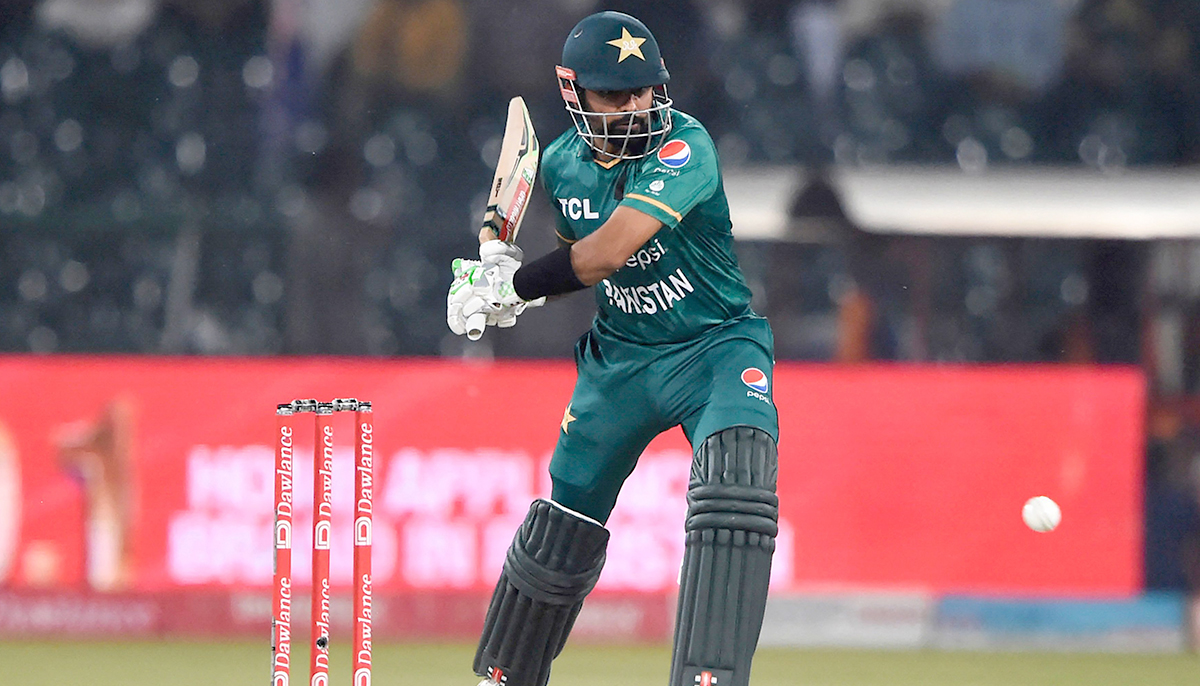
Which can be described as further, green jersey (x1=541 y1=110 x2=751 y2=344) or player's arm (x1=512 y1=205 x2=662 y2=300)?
green jersey (x1=541 y1=110 x2=751 y2=344)

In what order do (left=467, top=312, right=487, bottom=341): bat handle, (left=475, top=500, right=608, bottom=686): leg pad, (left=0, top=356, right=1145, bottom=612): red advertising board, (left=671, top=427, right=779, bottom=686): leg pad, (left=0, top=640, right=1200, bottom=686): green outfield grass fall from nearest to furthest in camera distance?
(left=671, top=427, right=779, bottom=686): leg pad < (left=467, top=312, right=487, bottom=341): bat handle < (left=475, top=500, right=608, bottom=686): leg pad < (left=0, top=640, right=1200, bottom=686): green outfield grass < (left=0, top=356, right=1145, bottom=612): red advertising board

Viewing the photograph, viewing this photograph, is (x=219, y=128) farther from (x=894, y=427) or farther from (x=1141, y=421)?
(x=1141, y=421)

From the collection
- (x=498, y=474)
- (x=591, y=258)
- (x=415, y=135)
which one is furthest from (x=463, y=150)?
(x=591, y=258)

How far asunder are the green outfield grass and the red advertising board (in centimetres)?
33

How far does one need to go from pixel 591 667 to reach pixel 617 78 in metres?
3.16

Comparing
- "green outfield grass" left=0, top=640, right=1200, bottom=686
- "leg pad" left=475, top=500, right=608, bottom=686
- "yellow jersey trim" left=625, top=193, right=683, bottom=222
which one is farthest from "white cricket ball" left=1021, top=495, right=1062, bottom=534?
"yellow jersey trim" left=625, top=193, right=683, bottom=222

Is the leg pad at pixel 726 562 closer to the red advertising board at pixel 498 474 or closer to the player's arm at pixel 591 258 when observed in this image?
the player's arm at pixel 591 258

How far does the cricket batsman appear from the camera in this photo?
3557 mm

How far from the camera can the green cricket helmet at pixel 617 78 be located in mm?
3775

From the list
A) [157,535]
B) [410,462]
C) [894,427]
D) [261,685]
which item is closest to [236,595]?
[157,535]

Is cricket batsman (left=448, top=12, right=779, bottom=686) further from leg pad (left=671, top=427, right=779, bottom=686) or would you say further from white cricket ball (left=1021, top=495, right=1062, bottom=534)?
white cricket ball (left=1021, top=495, right=1062, bottom=534)

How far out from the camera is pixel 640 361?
12.9 ft

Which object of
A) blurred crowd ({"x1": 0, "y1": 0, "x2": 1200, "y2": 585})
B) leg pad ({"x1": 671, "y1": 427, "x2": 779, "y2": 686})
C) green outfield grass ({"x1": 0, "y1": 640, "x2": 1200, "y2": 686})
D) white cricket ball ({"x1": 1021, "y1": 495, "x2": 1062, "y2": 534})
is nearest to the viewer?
leg pad ({"x1": 671, "y1": 427, "x2": 779, "y2": 686})

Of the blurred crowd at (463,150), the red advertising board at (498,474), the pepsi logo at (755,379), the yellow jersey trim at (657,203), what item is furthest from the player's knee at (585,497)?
the blurred crowd at (463,150)
